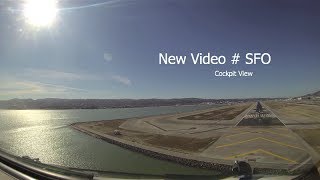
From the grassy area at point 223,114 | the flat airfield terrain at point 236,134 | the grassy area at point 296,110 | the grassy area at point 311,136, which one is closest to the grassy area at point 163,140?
the flat airfield terrain at point 236,134

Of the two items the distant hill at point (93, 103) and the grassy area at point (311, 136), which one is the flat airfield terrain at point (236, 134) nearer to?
the grassy area at point (311, 136)

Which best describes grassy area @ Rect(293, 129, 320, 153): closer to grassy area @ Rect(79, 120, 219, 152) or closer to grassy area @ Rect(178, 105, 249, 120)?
grassy area @ Rect(178, 105, 249, 120)

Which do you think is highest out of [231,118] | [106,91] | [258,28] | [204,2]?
[204,2]

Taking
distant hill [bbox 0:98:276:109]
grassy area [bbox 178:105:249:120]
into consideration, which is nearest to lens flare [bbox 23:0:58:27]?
distant hill [bbox 0:98:276:109]

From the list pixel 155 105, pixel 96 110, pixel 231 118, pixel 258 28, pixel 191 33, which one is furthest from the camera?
pixel 96 110

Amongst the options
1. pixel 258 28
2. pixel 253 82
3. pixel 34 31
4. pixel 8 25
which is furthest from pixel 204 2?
pixel 8 25

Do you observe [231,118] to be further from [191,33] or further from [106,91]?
[106,91]

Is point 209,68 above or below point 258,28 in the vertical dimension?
below

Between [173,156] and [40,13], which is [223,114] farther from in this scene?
[40,13]
